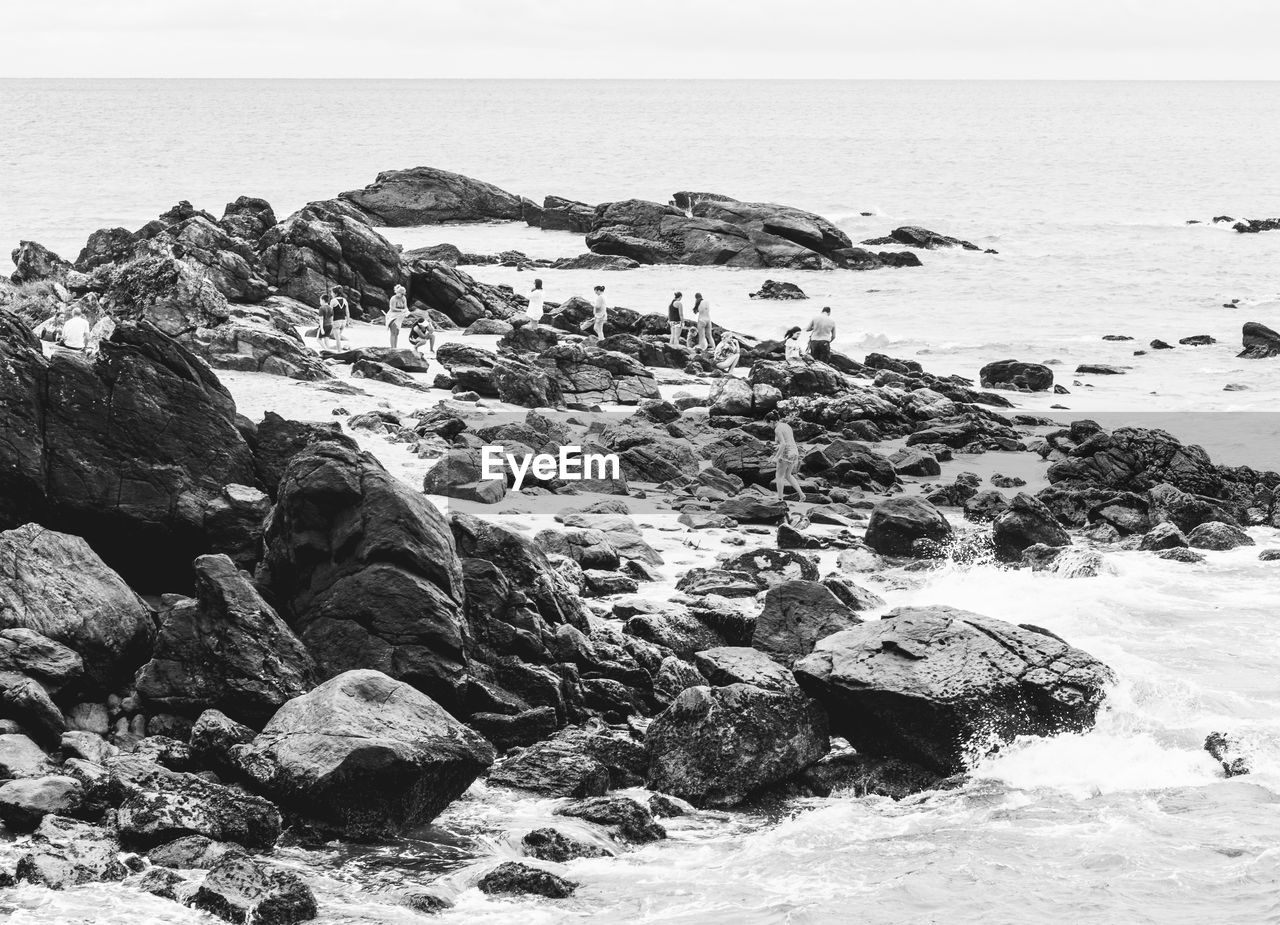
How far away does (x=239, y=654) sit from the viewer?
493 inches

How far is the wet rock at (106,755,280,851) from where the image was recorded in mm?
10297

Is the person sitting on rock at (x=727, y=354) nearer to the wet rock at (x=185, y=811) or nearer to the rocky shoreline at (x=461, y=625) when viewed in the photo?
the rocky shoreline at (x=461, y=625)

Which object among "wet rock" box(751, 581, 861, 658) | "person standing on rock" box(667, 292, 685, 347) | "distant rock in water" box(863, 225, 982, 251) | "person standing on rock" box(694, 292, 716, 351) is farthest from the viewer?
"distant rock in water" box(863, 225, 982, 251)

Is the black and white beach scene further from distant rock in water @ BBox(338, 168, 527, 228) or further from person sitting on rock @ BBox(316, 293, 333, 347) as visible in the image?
distant rock in water @ BBox(338, 168, 527, 228)

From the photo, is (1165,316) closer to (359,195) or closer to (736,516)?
(736,516)

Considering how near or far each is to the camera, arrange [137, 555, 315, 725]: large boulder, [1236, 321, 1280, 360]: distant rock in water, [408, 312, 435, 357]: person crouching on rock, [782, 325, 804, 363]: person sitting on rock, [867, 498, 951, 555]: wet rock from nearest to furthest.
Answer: [137, 555, 315, 725]: large boulder
[867, 498, 951, 555]: wet rock
[782, 325, 804, 363]: person sitting on rock
[408, 312, 435, 357]: person crouching on rock
[1236, 321, 1280, 360]: distant rock in water

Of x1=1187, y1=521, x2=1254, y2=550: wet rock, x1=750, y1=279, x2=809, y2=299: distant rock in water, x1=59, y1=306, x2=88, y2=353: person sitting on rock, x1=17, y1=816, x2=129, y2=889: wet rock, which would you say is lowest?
x1=17, y1=816, x2=129, y2=889: wet rock

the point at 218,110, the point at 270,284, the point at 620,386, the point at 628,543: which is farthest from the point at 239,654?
the point at 218,110

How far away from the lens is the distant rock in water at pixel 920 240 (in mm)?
67938

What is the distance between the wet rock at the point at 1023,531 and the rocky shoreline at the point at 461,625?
52mm

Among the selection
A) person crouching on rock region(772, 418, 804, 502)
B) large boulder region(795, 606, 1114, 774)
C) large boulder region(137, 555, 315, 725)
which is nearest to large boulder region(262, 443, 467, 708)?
large boulder region(137, 555, 315, 725)

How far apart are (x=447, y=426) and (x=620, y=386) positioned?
21.7 feet

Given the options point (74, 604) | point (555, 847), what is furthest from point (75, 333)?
point (555, 847)

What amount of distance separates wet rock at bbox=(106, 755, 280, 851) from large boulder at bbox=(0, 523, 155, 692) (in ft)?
7.20
